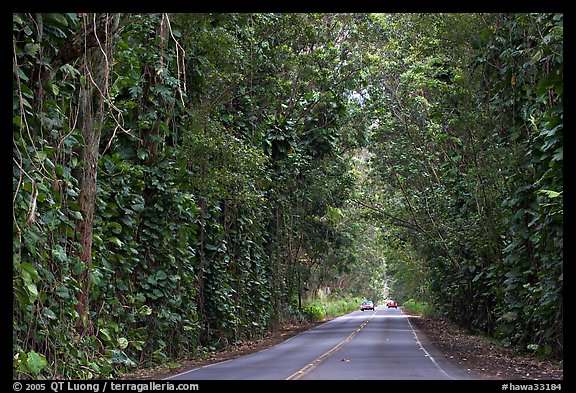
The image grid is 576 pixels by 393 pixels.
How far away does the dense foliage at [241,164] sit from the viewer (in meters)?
11.3

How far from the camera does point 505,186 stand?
63.8ft

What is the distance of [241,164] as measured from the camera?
1922cm

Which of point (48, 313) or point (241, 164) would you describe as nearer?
point (48, 313)

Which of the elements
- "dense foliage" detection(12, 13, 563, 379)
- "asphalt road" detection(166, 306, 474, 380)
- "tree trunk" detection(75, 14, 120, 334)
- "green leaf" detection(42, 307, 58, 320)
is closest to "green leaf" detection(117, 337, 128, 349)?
"dense foliage" detection(12, 13, 563, 379)

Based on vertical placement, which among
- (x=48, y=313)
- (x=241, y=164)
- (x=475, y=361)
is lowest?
(x=475, y=361)

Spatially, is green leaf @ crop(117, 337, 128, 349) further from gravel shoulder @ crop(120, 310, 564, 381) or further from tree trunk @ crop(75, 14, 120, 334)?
tree trunk @ crop(75, 14, 120, 334)

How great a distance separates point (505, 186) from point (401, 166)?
12870mm

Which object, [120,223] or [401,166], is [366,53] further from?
[120,223]

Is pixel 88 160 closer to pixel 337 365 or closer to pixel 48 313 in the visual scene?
pixel 48 313

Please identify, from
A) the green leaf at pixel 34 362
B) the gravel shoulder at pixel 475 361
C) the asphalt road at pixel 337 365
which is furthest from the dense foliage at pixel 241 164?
the asphalt road at pixel 337 365

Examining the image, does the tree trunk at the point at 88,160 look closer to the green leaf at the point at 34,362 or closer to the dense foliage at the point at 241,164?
the dense foliage at the point at 241,164

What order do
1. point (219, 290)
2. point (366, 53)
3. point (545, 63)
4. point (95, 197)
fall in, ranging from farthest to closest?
point (366, 53)
point (219, 290)
point (545, 63)
point (95, 197)

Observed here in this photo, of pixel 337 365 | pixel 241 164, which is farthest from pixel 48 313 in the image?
pixel 241 164
